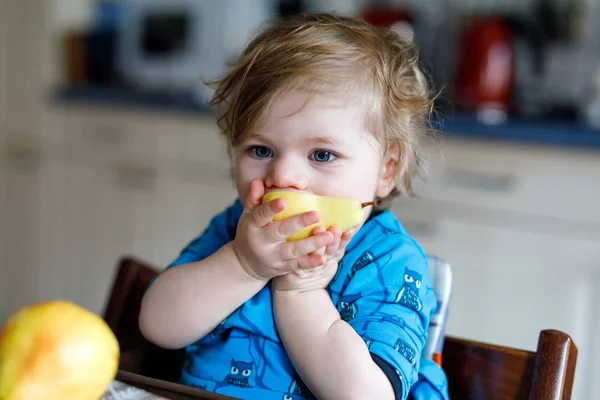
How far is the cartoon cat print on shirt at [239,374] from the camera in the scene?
830 mm

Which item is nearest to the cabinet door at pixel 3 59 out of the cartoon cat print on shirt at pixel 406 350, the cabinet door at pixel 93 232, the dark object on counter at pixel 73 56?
the dark object on counter at pixel 73 56

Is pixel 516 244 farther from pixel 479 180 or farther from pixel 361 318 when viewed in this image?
pixel 361 318

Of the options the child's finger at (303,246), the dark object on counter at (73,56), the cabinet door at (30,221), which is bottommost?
the cabinet door at (30,221)

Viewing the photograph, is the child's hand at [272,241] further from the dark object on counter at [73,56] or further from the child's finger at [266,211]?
the dark object on counter at [73,56]

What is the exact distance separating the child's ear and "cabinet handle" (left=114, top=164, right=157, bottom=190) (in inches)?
70.6

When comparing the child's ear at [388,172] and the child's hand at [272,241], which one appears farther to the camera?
the child's ear at [388,172]

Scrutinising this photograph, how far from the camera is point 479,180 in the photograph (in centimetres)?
196

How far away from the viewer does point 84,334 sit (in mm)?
539

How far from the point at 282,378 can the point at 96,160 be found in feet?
6.93

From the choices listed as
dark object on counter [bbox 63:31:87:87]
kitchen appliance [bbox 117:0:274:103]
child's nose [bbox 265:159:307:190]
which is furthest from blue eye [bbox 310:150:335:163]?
dark object on counter [bbox 63:31:87:87]

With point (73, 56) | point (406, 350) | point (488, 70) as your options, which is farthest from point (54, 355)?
point (73, 56)

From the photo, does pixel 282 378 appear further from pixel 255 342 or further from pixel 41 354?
pixel 41 354

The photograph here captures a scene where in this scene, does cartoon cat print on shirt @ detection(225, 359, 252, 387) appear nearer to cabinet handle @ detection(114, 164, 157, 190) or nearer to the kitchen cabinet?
the kitchen cabinet

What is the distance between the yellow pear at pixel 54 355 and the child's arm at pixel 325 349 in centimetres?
25
